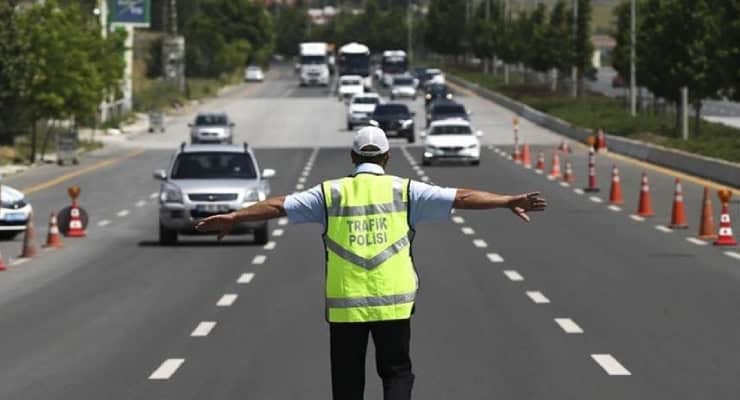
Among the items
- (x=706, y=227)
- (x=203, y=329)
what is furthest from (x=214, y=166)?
(x=203, y=329)

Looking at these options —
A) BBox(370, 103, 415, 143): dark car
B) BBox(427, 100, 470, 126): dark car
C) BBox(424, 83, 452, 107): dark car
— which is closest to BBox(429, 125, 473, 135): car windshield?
BBox(370, 103, 415, 143): dark car

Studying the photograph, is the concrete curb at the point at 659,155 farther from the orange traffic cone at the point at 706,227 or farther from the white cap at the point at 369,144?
the white cap at the point at 369,144

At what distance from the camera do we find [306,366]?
1495 cm

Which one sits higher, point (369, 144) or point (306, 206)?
point (369, 144)

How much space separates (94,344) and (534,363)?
3.96m

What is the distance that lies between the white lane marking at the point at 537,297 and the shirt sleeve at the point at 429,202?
11.7m

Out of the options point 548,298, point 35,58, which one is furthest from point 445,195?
point 35,58

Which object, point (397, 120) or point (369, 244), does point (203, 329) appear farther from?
point (397, 120)

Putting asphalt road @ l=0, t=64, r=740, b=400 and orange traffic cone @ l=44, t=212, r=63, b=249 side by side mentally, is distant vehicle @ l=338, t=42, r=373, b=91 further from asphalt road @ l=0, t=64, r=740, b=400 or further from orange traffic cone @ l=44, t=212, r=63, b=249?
orange traffic cone @ l=44, t=212, r=63, b=249

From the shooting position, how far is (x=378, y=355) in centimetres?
859

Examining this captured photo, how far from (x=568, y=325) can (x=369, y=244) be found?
31.5 ft

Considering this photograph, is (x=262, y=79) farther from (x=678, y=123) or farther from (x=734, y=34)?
(x=734, y=34)

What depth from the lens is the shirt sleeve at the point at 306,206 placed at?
854cm

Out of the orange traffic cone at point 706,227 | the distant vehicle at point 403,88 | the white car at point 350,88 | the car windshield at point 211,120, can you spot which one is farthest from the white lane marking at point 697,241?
the distant vehicle at point 403,88
